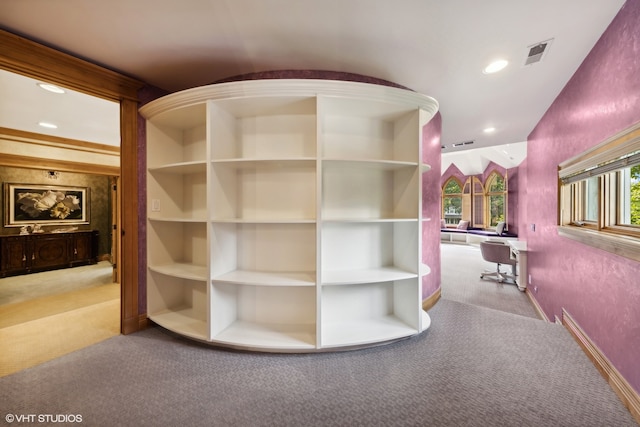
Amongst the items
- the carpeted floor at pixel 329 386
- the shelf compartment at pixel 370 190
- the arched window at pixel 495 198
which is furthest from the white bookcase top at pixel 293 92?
the arched window at pixel 495 198

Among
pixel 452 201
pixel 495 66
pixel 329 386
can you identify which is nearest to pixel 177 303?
pixel 329 386

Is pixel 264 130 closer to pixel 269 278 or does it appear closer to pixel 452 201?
pixel 269 278

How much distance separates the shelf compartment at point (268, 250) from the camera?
89.4 inches

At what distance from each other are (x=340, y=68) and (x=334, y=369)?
250 cm

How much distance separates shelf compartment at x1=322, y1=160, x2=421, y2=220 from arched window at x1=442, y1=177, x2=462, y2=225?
335 inches

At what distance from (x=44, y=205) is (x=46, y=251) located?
3.06ft

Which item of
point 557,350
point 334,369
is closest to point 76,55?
point 334,369

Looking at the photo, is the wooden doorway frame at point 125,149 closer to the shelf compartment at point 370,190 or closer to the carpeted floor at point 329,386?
the carpeted floor at point 329,386

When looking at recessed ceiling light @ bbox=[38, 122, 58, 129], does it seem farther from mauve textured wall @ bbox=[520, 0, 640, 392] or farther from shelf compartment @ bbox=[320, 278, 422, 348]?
mauve textured wall @ bbox=[520, 0, 640, 392]

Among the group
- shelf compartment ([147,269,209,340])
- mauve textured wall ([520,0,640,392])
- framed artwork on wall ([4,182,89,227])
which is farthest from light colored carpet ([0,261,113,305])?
mauve textured wall ([520,0,640,392])

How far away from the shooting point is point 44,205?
5285 mm

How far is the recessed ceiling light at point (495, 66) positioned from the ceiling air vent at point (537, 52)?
0.16 meters

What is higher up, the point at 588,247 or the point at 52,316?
the point at 588,247

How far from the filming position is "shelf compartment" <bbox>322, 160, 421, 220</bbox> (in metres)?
2.26
